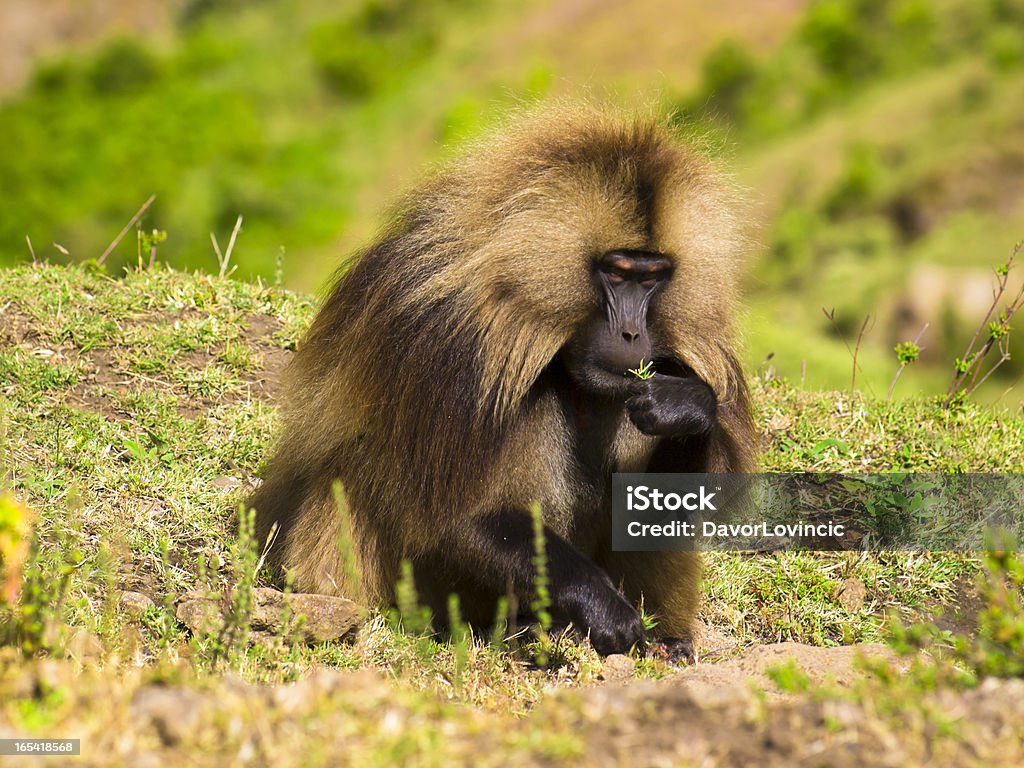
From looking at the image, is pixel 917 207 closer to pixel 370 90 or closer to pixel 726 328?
pixel 726 328

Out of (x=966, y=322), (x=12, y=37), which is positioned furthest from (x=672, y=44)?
(x=12, y=37)

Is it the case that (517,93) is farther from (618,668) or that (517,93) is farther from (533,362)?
(618,668)

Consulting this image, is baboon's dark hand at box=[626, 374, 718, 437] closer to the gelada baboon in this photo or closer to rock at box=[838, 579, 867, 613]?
the gelada baboon

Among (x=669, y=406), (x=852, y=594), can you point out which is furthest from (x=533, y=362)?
(x=852, y=594)

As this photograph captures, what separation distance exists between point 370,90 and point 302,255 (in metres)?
11.5

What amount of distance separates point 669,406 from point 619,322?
0.30 m

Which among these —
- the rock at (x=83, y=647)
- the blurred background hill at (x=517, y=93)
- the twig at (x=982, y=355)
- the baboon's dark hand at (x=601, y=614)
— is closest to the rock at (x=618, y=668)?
the baboon's dark hand at (x=601, y=614)

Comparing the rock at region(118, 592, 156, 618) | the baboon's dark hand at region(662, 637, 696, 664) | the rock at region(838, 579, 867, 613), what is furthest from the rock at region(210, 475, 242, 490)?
the rock at region(838, 579, 867, 613)

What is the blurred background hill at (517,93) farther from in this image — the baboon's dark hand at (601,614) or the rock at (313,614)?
the rock at (313,614)

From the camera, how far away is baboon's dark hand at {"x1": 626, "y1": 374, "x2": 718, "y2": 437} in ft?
12.9

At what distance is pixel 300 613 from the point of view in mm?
4211

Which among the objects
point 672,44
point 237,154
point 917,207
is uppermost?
point 672,44

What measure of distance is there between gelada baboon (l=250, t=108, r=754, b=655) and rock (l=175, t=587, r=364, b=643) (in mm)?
104

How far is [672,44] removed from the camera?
34.4 meters
